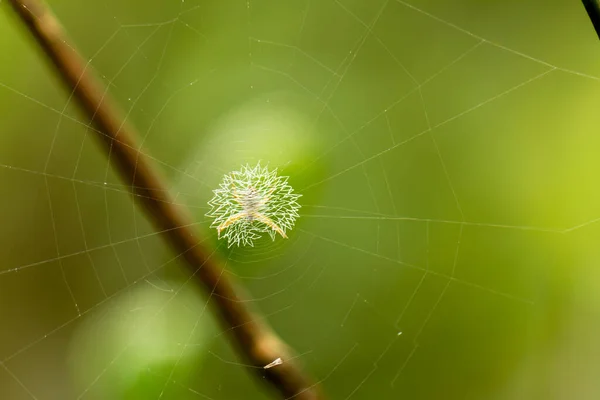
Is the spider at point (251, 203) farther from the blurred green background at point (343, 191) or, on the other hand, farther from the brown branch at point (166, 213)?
the brown branch at point (166, 213)

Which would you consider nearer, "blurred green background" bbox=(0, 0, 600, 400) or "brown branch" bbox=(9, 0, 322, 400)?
"brown branch" bbox=(9, 0, 322, 400)

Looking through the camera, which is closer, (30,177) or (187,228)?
(187,228)

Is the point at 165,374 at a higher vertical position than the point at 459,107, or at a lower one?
lower

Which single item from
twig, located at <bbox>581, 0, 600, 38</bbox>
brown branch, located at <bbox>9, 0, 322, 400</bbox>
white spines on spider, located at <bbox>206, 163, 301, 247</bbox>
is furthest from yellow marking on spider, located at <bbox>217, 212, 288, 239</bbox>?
twig, located at <bbox>581, 0, 600, 38</bbox>

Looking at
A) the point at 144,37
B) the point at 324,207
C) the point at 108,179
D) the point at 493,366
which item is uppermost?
the point at 144,37

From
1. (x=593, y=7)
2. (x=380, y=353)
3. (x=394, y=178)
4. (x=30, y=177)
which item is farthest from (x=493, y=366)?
(x=30, y=177)

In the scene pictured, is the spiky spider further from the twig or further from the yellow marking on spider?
the twig

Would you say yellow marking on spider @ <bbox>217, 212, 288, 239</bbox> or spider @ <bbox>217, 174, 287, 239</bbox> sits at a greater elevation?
spider @ <bbox>217, 174, 287, 239</bbox>

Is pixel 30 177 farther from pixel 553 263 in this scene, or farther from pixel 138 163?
pixel 553 263
